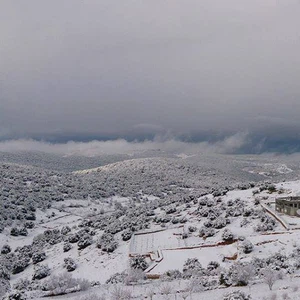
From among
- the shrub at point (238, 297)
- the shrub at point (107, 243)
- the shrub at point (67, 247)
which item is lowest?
the shrub at point (67, 247)

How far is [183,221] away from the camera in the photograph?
5112 centimetres

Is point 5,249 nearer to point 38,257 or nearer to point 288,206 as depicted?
point 38,257

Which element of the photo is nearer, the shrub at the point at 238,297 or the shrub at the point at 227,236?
the shrub at the point at 238,297

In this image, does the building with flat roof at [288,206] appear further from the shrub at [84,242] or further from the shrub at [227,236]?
the shrub at [84,242]

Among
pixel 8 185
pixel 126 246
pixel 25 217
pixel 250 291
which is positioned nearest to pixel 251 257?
pixel 250 291

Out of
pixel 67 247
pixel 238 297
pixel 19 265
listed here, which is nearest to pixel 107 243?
pixel 67 247

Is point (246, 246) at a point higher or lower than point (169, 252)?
higher

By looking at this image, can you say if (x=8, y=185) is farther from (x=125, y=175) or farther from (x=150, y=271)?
(x=150, y=271)

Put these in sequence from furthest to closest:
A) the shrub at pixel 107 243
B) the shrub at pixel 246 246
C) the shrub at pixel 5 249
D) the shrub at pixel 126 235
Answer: the shrub at pixel 5 249
the shrub at pixel 126 235
the shrub at pixel 107 243
the shrub at pixel 246 246

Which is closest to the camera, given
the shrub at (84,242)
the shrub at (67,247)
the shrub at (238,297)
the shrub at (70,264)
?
the shrub at (238,297)

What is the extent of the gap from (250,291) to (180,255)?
15.7 metres

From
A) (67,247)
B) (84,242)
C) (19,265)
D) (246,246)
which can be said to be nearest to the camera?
(246,246)

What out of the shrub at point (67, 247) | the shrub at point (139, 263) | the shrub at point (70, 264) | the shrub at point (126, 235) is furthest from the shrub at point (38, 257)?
the shrub at point (139, 263)

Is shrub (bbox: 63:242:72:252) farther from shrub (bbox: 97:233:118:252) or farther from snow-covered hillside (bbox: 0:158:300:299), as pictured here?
shrub (bbox: 97:233:118:252)
